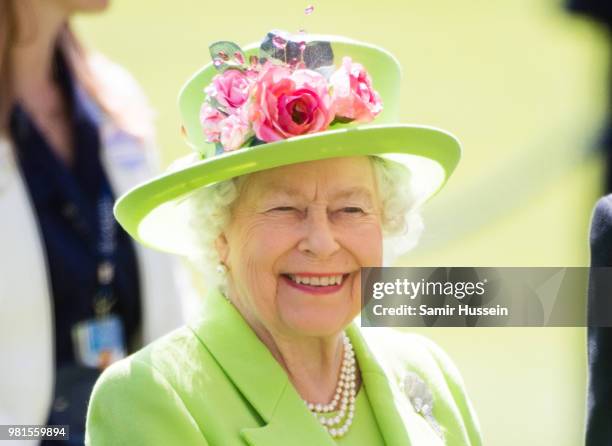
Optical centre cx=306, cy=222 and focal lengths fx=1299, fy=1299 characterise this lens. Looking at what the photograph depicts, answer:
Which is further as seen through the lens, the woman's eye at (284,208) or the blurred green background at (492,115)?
the blurred green background at (492,115)

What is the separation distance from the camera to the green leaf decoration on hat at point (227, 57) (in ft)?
8.59

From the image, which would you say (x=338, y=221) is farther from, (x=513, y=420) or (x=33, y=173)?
(x=513, y=420)

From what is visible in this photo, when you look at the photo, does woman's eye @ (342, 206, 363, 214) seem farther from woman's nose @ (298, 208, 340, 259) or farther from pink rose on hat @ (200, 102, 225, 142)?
pink rose on hat @ (200, 102, 225, 142)

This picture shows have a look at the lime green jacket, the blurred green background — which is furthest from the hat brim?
the blurred green background

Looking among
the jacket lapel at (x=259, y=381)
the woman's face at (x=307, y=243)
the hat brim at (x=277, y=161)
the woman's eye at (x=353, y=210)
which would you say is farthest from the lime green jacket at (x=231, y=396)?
the woman's eye at (x=353, y=210)

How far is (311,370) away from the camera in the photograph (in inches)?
107

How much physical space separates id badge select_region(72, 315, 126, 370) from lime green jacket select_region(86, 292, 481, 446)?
95 centimetres

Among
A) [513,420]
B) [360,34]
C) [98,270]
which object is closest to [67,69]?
[98,270]

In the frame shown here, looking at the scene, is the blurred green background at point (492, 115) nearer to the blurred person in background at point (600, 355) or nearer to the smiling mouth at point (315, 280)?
the blurred person in background at point (600, 355)

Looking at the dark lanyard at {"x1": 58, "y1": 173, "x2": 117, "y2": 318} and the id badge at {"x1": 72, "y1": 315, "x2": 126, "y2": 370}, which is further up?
the dark lanyard at {"x1": 58, "y1": 173, "x2": 117, "y2": 318}

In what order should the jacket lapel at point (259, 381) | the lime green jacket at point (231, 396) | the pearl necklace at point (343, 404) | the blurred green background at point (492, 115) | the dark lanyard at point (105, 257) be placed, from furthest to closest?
the blurred green background at point (492, 115)
the dark lanyard at point (105, 257)
the pearl necklace at point (343, 404)
the jacket lapel at point (259, 381)
the lime green jacket at point (231, 396)

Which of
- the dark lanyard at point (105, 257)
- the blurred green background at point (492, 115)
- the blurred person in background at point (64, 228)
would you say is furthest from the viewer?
the blurred green background at point (492, 115)

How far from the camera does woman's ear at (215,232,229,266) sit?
271 cm

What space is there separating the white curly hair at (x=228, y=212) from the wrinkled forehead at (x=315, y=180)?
0.13 feet
